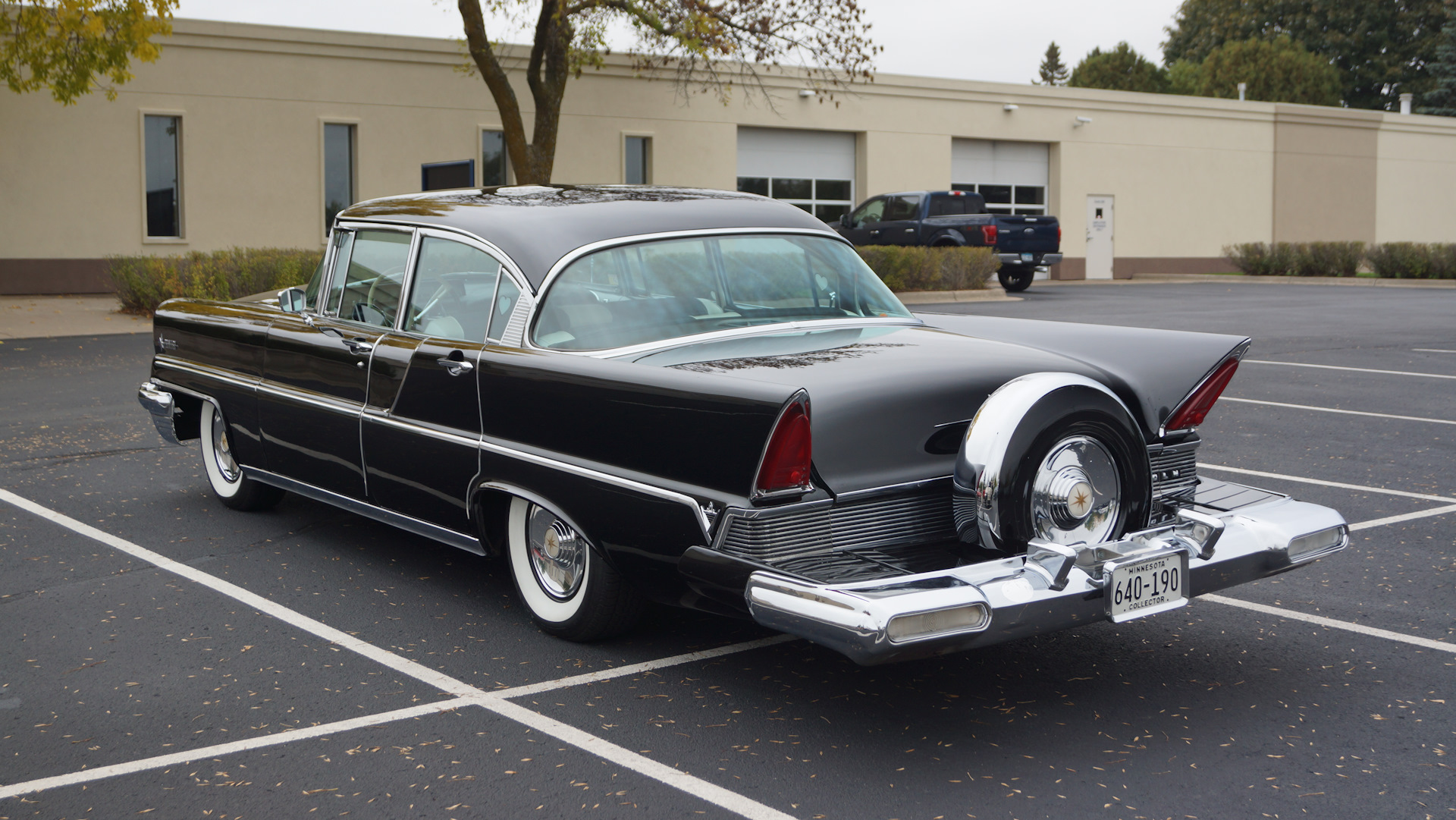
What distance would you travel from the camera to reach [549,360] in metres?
4.37

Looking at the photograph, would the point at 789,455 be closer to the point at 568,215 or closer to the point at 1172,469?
the point at 1172,469

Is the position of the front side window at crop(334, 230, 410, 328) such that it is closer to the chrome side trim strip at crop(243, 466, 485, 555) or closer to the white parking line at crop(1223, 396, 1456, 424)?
the chrome side trim strip at crop(243, 466, 485, 555)

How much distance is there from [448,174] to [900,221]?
1044 centimetres

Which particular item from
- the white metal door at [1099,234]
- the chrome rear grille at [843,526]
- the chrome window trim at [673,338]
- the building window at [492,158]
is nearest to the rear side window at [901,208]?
the building window at [492,158]

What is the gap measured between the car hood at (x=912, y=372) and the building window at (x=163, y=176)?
890 inches

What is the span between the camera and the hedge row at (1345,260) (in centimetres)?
3297

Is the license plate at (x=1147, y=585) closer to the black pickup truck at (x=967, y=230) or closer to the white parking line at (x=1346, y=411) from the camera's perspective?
the white parking line at (x=1346, y=411)

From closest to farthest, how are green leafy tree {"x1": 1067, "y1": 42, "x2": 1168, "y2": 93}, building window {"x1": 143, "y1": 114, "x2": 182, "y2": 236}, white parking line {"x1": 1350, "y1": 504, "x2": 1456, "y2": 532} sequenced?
white parking line {"x1": 1350, "y1": 504, "x2": 1456, "y2": 532}, building window {"x1": 143, "y1": 114, "x2": 182, "y2": 236}, green leafy tree {"x1": 1067, "y1": 42, "x2": 1168, "y2": 93}

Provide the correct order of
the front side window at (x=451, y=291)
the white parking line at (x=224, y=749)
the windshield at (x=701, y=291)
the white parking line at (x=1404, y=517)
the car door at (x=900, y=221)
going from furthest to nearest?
the car door at (x=900, y=221) → the white parking line at (x=1404, y=517) → the front side window at (x=451, y=291) → the windshield at (x=701, y=291) → the white parking line at (x=224, y=749)

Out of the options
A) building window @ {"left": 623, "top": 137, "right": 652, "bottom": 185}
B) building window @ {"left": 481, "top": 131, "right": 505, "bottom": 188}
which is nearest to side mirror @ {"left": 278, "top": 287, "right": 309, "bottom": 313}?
building window @ {"left": 481, "top": 131, "right": 505, "bottom": 188}

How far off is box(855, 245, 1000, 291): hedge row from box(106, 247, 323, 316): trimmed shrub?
33.7 feet

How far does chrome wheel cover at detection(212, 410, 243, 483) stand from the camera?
6715mm

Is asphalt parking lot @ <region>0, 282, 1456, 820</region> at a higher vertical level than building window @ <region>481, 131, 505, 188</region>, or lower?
lower

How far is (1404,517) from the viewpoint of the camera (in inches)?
253
